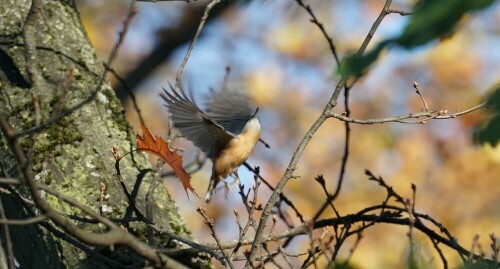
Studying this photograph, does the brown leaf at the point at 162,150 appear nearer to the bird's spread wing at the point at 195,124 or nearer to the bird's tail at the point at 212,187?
the bird's spread wing at the point at 195,124

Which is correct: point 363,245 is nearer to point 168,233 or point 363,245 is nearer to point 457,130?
point 457,130

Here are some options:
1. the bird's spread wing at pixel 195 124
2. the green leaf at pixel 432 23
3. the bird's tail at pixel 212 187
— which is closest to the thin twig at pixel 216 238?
the bird's spread wing at pixel 195 124

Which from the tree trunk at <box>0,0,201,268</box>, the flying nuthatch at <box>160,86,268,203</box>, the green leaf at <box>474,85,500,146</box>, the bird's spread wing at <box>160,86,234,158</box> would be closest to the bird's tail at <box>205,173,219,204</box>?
the flying nuthatch at <box>160,86,268,203</box>

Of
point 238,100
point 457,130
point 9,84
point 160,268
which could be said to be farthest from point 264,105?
point 160,268

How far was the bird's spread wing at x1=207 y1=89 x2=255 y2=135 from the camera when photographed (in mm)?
2781

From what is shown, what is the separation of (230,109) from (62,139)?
2.87 ft

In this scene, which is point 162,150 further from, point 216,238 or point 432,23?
point 432,23

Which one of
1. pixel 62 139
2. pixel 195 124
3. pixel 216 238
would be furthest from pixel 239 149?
pixel 216 238

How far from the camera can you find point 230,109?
2.87 meters

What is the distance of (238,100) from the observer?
110 inches

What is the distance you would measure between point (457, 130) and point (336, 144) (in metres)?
1.32

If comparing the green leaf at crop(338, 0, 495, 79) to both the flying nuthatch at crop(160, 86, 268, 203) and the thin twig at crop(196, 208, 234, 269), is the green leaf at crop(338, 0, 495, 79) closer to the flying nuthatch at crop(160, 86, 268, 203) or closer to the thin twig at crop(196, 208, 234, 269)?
the thin twig at crop(196, 208, 234, 269)

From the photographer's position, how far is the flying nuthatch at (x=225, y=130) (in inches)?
107

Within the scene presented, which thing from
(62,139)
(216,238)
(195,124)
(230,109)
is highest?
(230,109)
